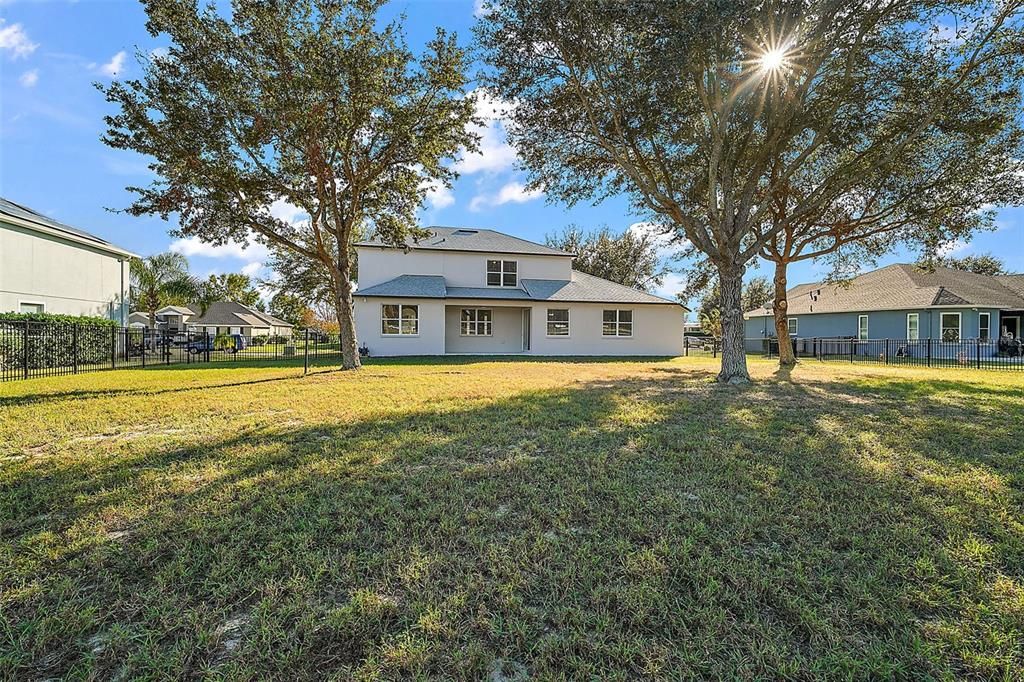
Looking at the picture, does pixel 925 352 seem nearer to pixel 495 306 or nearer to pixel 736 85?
pixel 736 85

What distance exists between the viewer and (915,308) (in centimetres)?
2150

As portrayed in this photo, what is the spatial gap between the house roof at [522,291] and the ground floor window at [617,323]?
75 cm

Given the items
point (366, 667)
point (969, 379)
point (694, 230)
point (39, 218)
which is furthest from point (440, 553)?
point (39, 218)

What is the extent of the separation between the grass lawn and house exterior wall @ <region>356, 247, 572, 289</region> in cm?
1642

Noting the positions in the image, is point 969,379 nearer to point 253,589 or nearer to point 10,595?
point 253,589

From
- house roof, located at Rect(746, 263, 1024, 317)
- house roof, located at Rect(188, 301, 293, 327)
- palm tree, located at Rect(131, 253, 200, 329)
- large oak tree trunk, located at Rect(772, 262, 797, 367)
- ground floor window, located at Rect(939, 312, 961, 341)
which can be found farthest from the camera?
house roof, located at Rect(188, 301, 293, 327)

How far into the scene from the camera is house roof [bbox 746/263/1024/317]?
21.4 metres

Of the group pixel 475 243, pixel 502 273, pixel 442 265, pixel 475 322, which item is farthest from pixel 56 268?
pixel 502 273

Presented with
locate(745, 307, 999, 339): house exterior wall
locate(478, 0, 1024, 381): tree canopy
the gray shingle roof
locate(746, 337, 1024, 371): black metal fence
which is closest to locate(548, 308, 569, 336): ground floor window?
the gray shingle roof

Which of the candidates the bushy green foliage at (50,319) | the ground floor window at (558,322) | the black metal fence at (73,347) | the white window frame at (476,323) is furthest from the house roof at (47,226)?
the ground floor window at (558,322)

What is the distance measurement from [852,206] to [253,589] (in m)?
16.9

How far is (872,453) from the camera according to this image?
174 inches

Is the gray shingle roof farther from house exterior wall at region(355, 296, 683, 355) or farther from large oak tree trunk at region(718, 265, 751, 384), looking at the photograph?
large oak tree trunk at region(718, 265, 751, 384)

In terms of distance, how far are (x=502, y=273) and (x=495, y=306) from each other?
6.97ft
